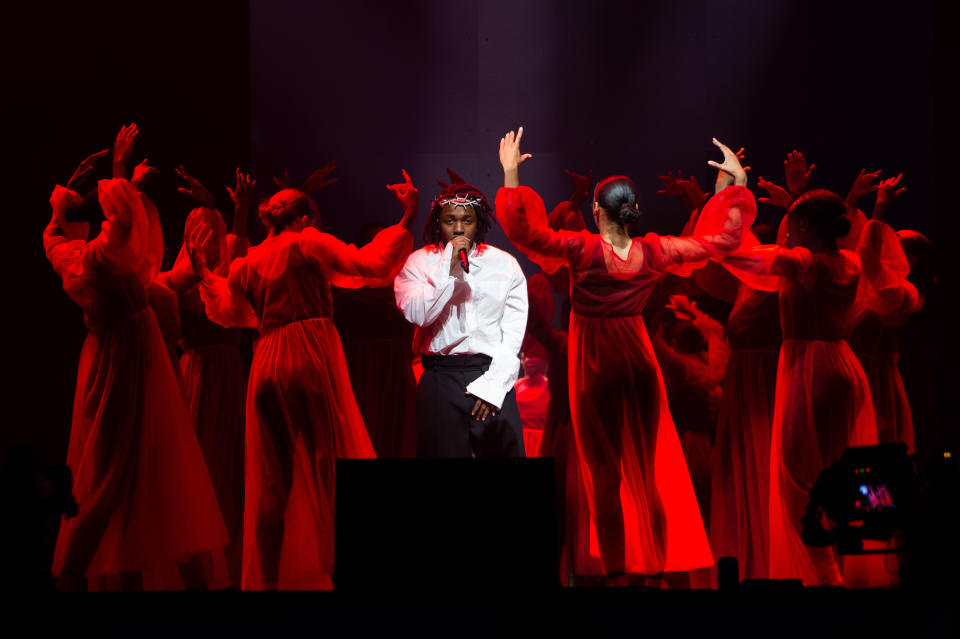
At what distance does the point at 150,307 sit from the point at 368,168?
5.97 feet

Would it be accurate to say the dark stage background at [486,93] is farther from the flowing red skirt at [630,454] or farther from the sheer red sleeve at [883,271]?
the flowing red skirt at [630,454]

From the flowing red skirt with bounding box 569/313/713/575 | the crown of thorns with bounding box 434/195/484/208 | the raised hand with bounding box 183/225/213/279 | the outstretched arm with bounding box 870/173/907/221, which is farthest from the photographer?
the outstretched arm with bounding box 870/173/907/221

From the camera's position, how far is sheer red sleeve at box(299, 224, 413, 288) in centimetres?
536

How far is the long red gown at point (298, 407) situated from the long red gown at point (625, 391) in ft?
2.76

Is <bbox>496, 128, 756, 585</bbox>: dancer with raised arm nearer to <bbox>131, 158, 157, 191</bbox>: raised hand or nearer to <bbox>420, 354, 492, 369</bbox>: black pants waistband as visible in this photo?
<bbox>420, 354, 492, 369</bbox>: black pants waistband

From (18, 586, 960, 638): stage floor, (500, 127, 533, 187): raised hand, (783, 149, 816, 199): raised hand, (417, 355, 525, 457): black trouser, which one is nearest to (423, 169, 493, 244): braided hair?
(500, 127, 533, 187): raised hand

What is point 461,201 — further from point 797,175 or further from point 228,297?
point 797,175

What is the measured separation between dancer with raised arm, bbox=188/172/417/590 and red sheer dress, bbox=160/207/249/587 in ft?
2.17

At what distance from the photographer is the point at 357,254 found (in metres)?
5.39

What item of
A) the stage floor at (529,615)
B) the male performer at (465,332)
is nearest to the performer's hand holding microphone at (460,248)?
the male performer at (465,332)

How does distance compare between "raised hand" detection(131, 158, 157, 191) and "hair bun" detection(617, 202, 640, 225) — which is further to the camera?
"raised hand" detection(131, 158, 157, 191)

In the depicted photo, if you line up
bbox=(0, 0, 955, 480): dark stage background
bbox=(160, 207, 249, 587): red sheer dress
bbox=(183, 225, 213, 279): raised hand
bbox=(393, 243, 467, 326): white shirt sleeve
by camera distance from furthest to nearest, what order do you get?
bbox=(0, 0, 955, 480): dark stage background
bbox=(160, 207, 249, 587): red sheer dress
bbox=(183, 225, 213, 279): raised hand
bbox=(393, 243, 467, 326): white shirt sleeve

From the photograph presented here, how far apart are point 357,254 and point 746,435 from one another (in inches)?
88.1

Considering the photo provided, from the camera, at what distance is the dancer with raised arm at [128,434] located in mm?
5289
